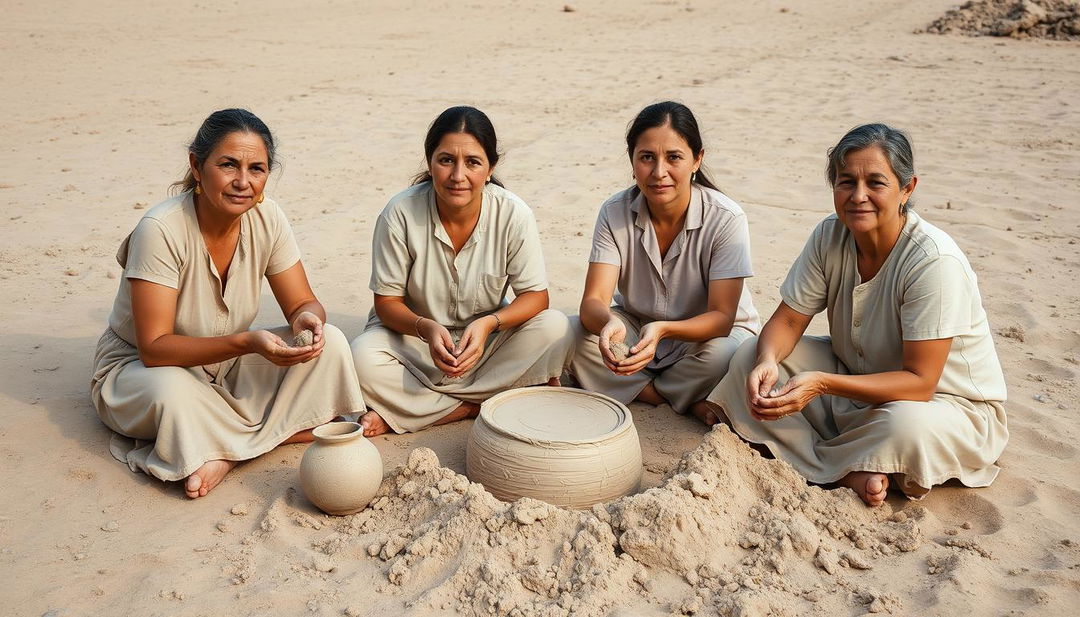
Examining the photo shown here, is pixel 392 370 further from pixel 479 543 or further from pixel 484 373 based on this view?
pixel 479 543

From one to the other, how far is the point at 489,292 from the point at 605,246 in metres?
0.54

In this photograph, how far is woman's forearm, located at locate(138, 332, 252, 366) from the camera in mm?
3355

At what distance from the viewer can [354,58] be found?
42.3 ft

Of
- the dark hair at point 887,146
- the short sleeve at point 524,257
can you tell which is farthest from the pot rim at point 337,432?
the dark hair at point 887,146

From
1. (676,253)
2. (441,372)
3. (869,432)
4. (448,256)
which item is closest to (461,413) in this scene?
(441,372)

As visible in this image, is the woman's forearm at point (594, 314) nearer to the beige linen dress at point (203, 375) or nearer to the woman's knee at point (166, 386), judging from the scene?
the beige linen dress at point (203, 375)

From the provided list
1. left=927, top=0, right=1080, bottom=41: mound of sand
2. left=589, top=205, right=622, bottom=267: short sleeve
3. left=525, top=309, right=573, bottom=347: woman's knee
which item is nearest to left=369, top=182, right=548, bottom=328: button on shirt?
left=525, top=309, right=573, bottom=347: woman's knee

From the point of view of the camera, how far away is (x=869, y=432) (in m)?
3.24

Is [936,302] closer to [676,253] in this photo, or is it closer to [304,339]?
[676,253]

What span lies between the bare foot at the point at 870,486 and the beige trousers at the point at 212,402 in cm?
188

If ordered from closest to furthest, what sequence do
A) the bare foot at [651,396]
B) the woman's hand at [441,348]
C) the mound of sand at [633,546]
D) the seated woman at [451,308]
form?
1. the mound of sand at [633,546]
2. the woman's hand at [441,348]
3. the seated woman at [451,308]
4. the bare foot at [651,396]

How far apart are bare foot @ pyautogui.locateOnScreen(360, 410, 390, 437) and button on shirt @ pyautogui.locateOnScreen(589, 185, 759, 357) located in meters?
1.13

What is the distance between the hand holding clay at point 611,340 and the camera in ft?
11.4

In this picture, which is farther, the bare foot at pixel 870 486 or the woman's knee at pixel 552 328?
the woman's knee at pixel 552 328
